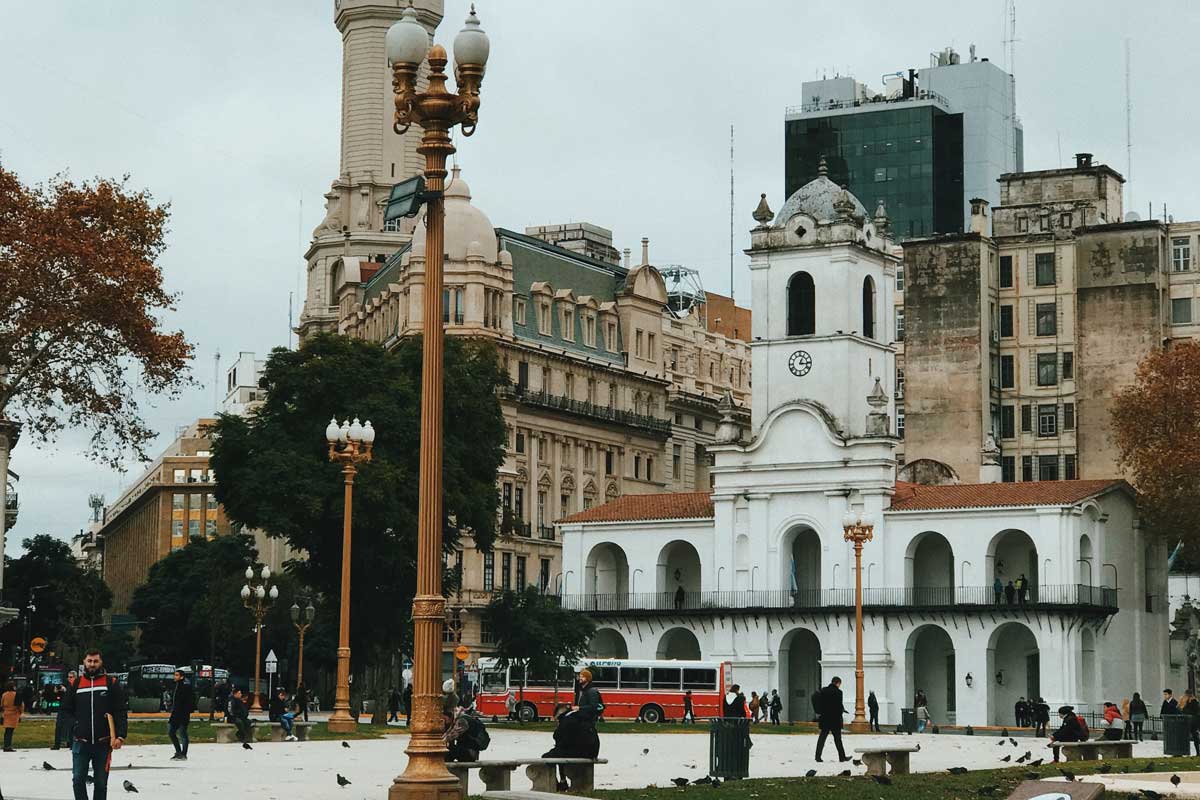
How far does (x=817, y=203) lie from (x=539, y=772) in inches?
2278

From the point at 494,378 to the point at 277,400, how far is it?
6.76 m

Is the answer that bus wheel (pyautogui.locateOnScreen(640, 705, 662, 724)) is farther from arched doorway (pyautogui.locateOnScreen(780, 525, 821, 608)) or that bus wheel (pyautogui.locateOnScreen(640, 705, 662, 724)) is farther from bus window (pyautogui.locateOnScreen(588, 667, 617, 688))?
arched doorway (pyautogui.locateOnScreen(780, 525, 821, 608))

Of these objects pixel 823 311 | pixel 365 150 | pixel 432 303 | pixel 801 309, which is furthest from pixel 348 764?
pixel 365 150

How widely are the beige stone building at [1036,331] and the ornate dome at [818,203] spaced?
11.8 m

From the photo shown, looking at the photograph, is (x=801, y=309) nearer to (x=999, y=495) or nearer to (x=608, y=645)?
(x=999, y=495)

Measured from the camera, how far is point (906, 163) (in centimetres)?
12525

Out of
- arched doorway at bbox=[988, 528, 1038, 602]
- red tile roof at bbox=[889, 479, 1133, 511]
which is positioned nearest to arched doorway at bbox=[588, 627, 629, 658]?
red tile roof at bbox=[889, 479, 1133, 511]

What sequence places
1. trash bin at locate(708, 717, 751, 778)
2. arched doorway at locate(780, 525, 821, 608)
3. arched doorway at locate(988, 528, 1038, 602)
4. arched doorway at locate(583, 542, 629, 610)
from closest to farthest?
1. trash bin at locate(708, 717, 751, 778)
2. arched doorway at locate(988, 528, 1038, 602)
3. arched doorway at locate(780, 525, 821, 608)
4. arched doorway at locate(583, 542, 629, 610)

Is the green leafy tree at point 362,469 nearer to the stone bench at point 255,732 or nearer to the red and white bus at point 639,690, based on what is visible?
the red and white bus at point 639,690

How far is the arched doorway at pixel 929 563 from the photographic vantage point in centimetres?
7369

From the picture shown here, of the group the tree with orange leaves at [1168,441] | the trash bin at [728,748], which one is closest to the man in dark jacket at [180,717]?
the trash bin at [728,748]

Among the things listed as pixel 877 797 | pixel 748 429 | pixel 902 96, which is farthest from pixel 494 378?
pixel 902 96

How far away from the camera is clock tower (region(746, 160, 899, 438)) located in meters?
77.6

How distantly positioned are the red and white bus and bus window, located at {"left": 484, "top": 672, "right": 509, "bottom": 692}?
8 centimetres
